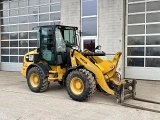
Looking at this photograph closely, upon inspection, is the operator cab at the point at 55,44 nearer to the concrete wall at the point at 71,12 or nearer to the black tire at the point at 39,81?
the black tire at the point at 39,81

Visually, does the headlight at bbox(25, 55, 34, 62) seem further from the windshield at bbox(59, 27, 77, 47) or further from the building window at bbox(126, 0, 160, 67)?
the building window at bbox(126, 0, 160, 67)

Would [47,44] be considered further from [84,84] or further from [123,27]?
[123,27]

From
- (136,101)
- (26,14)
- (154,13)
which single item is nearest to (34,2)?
(26,14)

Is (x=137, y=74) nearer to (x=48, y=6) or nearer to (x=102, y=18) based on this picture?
(x=102, y=18)

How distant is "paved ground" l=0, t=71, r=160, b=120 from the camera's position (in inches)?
239

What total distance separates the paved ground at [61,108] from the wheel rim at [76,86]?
1.16 ft

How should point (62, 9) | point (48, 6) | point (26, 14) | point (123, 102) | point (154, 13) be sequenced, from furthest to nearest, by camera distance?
point (26, 14)
point (48, 6)
point (62, 9)
point (154, 13)
point (123, 102)

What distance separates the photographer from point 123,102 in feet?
23.8

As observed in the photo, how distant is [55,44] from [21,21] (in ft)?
31.5

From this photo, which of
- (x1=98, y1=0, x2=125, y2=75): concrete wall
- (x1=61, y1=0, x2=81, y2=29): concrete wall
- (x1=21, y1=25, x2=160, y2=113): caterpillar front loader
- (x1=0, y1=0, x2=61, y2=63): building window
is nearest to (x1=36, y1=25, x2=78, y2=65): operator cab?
(x1=21, y1=25, x2=160, y2=113): caterpillar front loader

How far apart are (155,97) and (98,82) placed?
225cm

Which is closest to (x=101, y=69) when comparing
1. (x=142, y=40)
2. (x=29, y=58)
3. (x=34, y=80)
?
(x=34, y=80)

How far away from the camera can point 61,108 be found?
6.86 m

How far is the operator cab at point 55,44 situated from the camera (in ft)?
28.5
